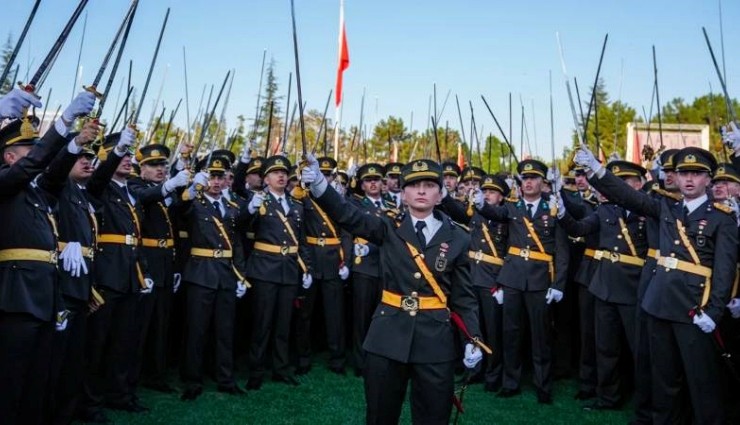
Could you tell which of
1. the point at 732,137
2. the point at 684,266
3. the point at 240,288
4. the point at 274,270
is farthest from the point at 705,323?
the point at 240,288

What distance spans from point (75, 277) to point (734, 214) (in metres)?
5.56

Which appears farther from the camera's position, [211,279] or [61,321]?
[211,279]

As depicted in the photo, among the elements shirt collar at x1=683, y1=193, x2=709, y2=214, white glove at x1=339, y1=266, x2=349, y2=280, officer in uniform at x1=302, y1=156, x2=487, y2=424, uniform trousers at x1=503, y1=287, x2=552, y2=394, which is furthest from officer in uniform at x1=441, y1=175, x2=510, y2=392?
officer in uniform at x1=302, y1=156, x2=487, y2=424

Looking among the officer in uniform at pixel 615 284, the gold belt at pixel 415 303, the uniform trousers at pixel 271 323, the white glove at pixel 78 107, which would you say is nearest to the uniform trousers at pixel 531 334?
the officer in uniform at pixel 615 284

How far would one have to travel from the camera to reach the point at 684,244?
561cm

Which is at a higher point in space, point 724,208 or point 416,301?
point 724,208

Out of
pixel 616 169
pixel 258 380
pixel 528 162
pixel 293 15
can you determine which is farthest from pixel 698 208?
pixel 258 380

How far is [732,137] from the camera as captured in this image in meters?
5.47

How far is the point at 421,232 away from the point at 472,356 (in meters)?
0.92

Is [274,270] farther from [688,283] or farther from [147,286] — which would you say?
[688,283]

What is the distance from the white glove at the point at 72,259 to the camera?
5074 millimetres

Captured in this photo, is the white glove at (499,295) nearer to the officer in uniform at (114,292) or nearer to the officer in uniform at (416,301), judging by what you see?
the officer in uniform at (416,301)

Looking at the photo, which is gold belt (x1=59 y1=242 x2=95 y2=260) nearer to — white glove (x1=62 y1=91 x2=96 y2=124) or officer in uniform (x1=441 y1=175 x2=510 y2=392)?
white glove (x1=62 y1=91 x2=96 y2=124)

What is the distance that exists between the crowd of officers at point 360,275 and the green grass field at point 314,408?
196 millimetres
